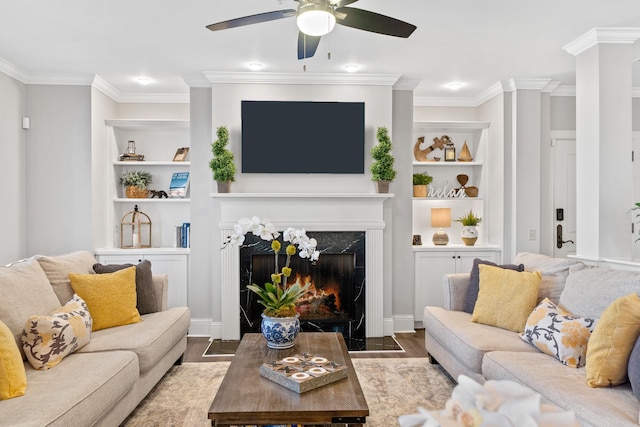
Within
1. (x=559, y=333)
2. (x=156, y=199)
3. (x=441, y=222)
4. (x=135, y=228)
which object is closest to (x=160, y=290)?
(x=156, y=199)

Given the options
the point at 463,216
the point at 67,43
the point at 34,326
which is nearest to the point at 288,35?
the point at 67,43

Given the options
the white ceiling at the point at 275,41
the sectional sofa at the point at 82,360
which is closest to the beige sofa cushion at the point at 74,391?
the sectional sofa at the point at 82,360

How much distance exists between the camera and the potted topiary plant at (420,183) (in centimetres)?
508

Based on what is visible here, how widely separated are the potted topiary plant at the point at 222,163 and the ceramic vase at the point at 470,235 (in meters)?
2.65

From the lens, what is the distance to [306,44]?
259cm

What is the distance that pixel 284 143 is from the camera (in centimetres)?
449

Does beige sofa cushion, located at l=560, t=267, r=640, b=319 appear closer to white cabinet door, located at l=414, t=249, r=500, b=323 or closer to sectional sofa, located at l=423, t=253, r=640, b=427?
sectional sofa, located at l=423, t=253, r=640, b=427

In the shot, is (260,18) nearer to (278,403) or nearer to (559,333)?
(278,403)

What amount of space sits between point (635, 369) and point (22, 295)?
301 cm

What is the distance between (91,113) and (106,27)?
1430mm

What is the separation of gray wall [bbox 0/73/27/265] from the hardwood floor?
1899mm

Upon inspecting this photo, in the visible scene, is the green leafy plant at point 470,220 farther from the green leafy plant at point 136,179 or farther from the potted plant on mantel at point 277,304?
the green leafy plant at point 136,179

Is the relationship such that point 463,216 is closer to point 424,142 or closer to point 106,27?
point 424,142

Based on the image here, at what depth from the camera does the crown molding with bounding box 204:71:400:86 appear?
4457 mm
